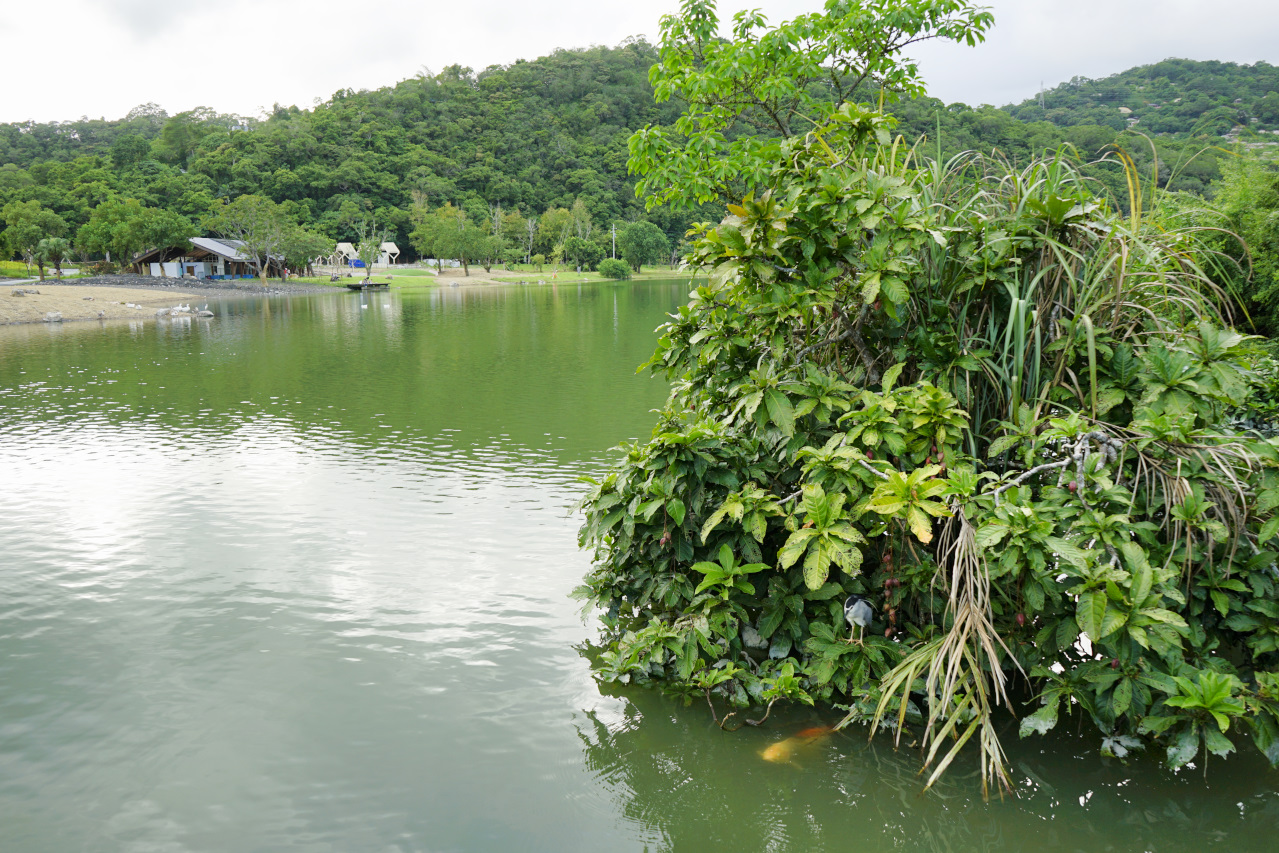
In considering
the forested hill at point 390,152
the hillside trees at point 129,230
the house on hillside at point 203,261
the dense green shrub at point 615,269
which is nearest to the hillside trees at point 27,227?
the hillside trees at point 129,230

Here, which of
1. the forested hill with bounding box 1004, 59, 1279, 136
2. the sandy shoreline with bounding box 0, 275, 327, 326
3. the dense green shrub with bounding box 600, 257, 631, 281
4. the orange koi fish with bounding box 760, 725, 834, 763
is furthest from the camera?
the dense green shrub with bounding box 600, 257, 631, 281

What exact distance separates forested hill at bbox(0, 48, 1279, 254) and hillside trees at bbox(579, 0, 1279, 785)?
68970mm

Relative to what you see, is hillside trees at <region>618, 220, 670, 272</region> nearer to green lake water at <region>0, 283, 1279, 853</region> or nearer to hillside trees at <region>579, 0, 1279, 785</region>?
green lake water at <region>0, 283, 1279, 853</region>

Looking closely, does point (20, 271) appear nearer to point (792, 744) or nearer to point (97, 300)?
point (97, 300)

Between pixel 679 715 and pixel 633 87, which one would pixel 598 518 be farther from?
pixel 633 87

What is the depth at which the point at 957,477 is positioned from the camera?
4.12m

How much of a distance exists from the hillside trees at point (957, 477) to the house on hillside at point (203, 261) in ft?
274

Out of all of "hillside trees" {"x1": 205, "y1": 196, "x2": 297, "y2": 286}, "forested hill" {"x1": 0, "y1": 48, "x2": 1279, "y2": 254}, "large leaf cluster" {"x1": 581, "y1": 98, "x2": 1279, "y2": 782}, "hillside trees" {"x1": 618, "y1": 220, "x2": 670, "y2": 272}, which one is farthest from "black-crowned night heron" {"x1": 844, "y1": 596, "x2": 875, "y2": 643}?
"hillside trees" {"x1": 618, "y1": 220, "x2": 670, "y2": 272}

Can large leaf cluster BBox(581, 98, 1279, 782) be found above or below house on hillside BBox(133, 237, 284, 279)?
below

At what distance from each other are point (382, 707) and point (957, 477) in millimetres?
3970

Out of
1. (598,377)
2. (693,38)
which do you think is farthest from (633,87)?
(693,38)

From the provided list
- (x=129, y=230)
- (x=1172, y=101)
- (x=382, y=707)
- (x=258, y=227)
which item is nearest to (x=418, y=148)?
(x=258, y=227)

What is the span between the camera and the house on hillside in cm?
7912

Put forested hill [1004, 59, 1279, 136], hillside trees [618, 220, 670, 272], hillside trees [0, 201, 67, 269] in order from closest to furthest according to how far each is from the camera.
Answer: forested hill [1004, 59, 1279, 136] → hillside trees [0, 201, 67, 269] → hillside trees [618, 220, 670, 272]
